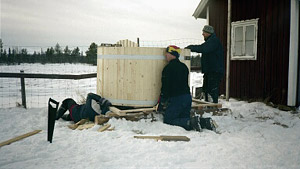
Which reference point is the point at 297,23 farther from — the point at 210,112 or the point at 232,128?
the point at 232,128

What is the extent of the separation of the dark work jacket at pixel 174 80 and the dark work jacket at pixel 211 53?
126 centimetres

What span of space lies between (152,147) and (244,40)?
21.6 ft

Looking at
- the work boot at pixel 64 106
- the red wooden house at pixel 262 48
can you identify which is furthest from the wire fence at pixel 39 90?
the red wooden house at pixel 262 48

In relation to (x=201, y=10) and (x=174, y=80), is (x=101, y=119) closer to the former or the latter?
(x=174, y=80)

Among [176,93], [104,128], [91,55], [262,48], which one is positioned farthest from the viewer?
[91,55]

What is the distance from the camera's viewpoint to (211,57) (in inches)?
246

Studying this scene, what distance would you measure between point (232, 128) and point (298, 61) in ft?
12.9

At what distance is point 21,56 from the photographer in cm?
1669

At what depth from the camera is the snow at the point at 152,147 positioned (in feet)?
10.6

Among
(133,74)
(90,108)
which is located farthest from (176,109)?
(90,108)

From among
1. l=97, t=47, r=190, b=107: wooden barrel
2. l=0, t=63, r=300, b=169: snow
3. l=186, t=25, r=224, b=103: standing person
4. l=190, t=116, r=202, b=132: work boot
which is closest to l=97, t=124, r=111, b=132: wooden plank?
l=0, t=63, r=300, b=169: snow

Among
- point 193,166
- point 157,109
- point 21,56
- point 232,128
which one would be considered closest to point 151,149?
point 193,166

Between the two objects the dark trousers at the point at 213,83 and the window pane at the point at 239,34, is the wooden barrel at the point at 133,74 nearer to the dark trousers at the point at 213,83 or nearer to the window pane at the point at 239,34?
the dark trousers at the point at 213,83

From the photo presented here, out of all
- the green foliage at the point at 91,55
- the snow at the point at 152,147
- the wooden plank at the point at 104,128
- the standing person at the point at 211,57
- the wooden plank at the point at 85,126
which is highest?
the green foliage at the point at 91,55
